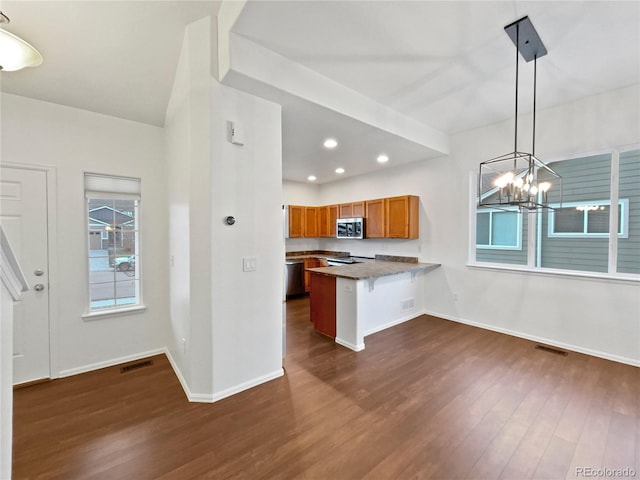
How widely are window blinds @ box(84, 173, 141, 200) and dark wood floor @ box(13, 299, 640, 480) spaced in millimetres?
1912

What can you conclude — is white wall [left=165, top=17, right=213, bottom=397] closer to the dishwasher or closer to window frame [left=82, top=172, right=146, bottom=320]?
window frame [left=82, top=172, right=146, bottom=320]

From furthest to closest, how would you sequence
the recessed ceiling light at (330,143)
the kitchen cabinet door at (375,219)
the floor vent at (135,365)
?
the kitchen cabinet door at (375,219) < the recessed ceiling light at (330,143) < the floor vent at (135,365)

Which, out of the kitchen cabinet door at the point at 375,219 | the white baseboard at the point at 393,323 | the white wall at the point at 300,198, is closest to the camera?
the white baseboard at the point at 393,323

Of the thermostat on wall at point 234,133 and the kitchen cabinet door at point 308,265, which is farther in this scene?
the kitchen cabinet door at point 308,265

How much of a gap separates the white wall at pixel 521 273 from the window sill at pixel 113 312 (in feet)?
13.8

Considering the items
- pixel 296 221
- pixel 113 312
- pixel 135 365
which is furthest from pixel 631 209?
pixel 113 312

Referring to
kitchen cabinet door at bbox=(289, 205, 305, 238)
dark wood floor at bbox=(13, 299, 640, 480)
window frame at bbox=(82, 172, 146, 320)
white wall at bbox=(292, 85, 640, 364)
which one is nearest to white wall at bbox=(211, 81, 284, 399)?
dark wood floor at bbox=(13, 299, 640, 480)

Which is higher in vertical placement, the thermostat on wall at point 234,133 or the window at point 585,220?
the thermostat on wall at point 234,133

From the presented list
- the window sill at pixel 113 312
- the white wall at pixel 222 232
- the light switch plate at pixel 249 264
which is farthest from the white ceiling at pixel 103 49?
the window sill at pixel 113 312

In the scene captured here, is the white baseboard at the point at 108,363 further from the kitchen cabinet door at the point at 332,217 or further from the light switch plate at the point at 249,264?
the kitchen cabinet door at the point at 332,217

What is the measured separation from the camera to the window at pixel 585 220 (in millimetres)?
3154

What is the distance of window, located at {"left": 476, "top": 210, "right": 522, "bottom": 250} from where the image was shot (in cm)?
429
